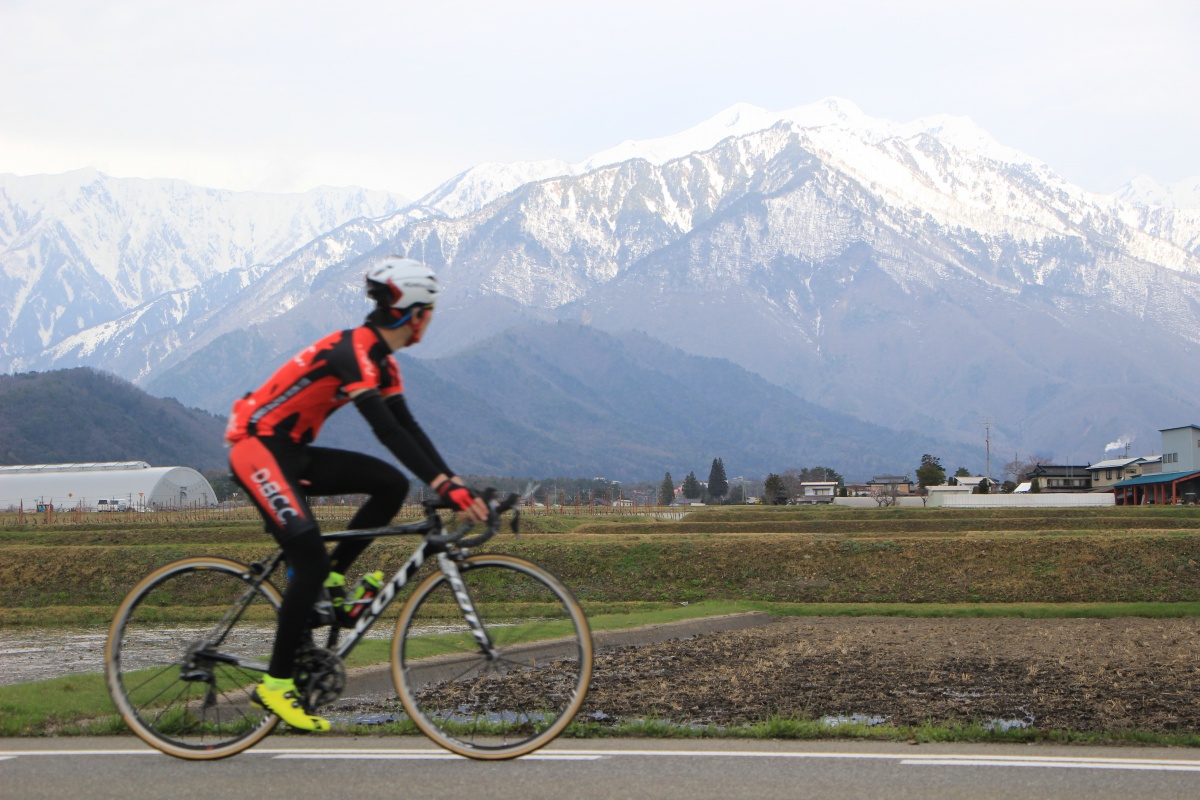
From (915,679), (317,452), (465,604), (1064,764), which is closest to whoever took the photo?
(465,604)

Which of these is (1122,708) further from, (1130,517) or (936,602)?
(1130,517)

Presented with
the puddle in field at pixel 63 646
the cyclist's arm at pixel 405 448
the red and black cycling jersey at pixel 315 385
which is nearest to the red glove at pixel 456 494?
the cyclist's arm at pixel 405 448

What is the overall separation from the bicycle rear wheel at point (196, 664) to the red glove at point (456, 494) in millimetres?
1494

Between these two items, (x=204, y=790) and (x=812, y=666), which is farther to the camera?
(x=812, y=666)

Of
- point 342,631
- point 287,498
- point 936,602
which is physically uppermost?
point 287,498

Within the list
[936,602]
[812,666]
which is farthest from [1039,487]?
[812,666]

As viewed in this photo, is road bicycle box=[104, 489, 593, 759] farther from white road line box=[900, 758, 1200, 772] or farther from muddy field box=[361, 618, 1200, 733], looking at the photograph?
muddy field box=[361, 618, 1200, 733]

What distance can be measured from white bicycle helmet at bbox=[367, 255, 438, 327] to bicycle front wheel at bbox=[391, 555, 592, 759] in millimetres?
1588

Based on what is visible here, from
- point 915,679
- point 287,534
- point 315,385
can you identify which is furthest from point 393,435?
point 915,679

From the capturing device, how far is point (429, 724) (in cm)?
770

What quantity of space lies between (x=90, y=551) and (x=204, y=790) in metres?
33.6

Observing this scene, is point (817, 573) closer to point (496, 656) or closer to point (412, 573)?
point (496, 656)

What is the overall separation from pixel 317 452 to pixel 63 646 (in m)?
15.7

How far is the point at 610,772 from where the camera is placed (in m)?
7.89
